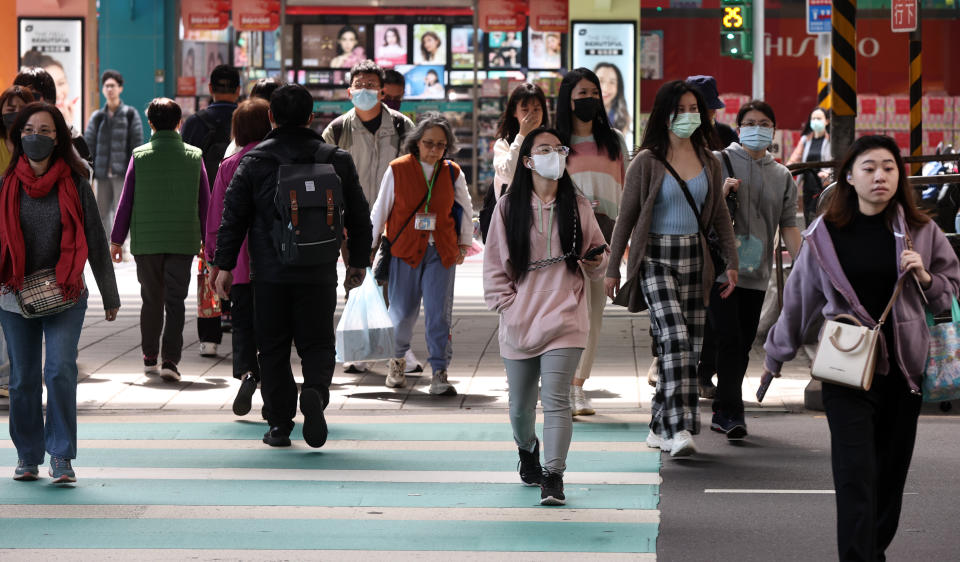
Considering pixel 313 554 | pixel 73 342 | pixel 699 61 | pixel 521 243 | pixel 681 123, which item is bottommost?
pixel 313 554

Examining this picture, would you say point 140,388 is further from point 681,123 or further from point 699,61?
point 699,61

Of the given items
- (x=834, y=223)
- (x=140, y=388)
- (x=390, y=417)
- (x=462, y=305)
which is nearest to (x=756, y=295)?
(x=390, y=417)

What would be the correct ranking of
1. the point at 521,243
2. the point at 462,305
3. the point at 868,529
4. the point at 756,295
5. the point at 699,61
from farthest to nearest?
the point at 699,61
the point at 462,305
the point at 756,295
the point at 521,243
the point at 868,529

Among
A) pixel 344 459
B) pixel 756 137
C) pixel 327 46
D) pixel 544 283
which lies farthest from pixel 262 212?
pixel 327 46

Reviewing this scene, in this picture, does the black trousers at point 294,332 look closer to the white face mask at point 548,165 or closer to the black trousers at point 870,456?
the white face mask at point 548,165

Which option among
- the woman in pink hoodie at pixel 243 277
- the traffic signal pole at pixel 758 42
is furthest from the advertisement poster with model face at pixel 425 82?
the woman in pink hoodie at pixel 243 277

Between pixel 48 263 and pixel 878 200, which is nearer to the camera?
pixel 878 200

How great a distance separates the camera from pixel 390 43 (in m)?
26.7

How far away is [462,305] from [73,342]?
25.8ft

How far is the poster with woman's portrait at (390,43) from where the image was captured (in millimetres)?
26625

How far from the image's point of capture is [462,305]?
14.8 meters

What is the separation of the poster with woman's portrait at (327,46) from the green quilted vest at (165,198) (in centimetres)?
1638

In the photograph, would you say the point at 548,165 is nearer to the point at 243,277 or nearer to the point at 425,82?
the point at 243,277

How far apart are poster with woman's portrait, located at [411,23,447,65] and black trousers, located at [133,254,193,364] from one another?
16.6m
